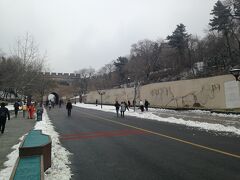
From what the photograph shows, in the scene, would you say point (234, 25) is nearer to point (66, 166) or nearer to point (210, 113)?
point (210, 113)

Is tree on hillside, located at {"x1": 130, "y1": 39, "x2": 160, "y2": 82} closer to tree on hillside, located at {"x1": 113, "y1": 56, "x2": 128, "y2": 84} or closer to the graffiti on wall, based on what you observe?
tree on hillside, located at {"x1": 113, "y1": 56, "x2": 128, "y2": 84}

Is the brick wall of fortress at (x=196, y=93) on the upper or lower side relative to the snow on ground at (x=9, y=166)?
upper

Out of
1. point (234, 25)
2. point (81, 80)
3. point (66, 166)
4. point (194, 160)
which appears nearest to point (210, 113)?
point (194, 160)

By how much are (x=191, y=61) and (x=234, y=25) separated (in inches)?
773

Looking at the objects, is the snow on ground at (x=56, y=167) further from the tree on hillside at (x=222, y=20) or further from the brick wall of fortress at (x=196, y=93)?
the tree on hillside at (x=222, y=20)

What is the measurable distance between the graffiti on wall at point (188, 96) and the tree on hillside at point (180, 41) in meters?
26.0

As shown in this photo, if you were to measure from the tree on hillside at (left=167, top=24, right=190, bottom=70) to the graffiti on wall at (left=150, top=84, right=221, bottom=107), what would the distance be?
→ 85.3ft

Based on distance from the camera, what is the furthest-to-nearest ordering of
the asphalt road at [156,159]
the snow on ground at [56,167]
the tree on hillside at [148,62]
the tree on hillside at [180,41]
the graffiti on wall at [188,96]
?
1. the tree on hillside at [148,62]
2. the tree on hillside at [180,41]
3. the graffiti on wall at [188,96]
4. the asphalt road at [156,159]
5. the snow on ground at [56,167]

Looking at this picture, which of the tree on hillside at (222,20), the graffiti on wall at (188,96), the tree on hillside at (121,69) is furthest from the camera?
the tree on hillside at (121,69)

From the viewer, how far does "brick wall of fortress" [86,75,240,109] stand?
2773 cm

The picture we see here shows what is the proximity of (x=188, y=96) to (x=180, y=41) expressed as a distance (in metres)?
35.2

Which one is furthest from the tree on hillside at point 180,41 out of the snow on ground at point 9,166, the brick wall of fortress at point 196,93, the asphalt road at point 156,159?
the snow on ground at point 9,166

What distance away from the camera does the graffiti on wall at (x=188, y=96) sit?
30628 mm

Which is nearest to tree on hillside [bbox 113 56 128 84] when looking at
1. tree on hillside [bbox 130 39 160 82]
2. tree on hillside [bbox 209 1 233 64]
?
tree on hillside [bbox 130 39 160 82]
